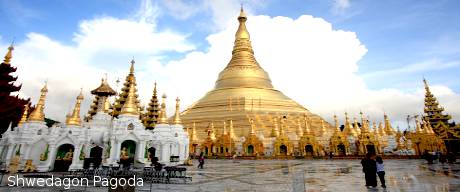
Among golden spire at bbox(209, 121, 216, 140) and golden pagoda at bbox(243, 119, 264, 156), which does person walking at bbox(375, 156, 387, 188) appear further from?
golden spire at bbox(209, 121, 216, 140)

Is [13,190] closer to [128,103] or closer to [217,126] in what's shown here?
[128,103]

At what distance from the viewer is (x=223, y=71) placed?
56.0 meters

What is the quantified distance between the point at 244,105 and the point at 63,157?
99.9 ft

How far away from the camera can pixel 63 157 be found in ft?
63.3

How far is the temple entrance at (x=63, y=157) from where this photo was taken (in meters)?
18.3

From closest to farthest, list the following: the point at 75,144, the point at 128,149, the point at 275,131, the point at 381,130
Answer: the point at 75,144 < the point at 128,149 < the point at 275,131 < the point at 381,130

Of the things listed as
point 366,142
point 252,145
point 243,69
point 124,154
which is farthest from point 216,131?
point 124,154

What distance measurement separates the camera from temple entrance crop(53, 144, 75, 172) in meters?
18.3

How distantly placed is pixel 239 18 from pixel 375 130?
115ft

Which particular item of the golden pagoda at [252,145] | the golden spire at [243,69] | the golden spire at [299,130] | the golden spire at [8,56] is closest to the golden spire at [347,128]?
the golden spire at [299,130]

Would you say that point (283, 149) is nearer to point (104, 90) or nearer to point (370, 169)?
point (104, 90)

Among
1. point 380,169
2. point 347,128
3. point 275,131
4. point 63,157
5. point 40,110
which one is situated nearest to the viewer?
point 380,169

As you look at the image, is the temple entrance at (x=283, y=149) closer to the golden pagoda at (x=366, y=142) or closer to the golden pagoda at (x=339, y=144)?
the golden pagoda at (x=339, y=144)

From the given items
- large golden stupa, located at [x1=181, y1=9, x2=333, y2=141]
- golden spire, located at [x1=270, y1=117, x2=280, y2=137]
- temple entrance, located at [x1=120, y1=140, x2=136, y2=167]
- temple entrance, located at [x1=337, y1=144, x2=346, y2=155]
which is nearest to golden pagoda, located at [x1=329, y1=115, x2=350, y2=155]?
temple entrance, located at [x1=337, y1=144, x2=346, y2=155]
